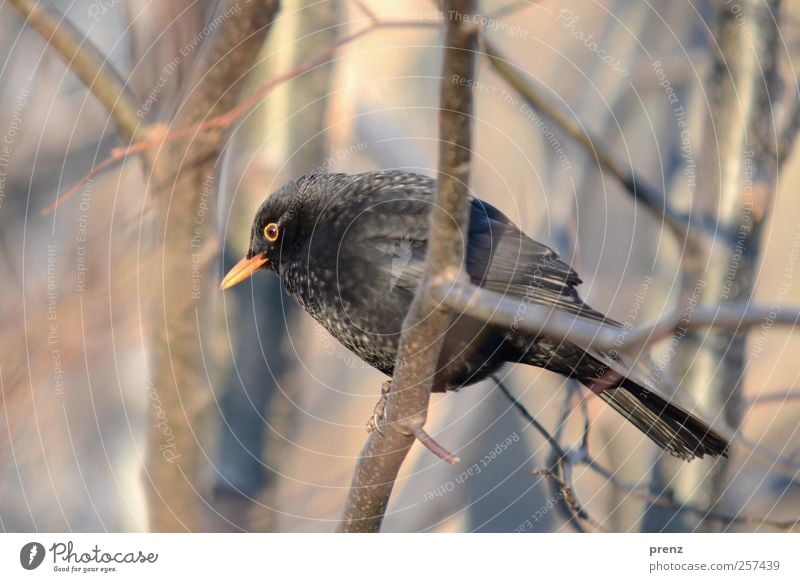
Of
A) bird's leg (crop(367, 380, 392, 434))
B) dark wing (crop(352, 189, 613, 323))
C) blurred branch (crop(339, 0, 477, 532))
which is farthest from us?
bird's leg (crop(367, 380, 392, 434))

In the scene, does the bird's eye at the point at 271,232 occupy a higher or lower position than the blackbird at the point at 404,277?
higher

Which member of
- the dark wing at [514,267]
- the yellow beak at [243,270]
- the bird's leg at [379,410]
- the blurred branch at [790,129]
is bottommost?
the bird's leg at [379,410]

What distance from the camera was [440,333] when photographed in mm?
1700

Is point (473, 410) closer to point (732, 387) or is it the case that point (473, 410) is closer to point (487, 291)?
point (487, 291)

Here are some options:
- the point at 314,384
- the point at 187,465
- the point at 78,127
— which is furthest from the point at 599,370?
the point at 78,127

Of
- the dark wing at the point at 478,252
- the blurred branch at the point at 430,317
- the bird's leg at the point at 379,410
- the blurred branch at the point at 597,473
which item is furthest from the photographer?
the blurred branch at the point at 597,473

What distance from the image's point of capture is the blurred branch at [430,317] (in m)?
1.45

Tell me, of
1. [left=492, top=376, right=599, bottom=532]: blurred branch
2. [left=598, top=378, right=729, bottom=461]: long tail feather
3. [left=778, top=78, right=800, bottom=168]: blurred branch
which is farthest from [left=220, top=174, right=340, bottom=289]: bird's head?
[left=778, top=78, right=800, bottom=168]: blurred branch
